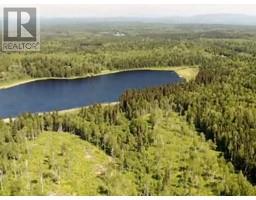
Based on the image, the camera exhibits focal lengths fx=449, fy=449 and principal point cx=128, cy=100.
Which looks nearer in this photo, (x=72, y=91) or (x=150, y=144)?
(x=150, y=144)

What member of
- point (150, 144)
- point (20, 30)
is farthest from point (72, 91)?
Result: point (150, 144)

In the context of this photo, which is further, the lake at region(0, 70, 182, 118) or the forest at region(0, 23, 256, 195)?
the lake at region(0, 70, 182, 118)

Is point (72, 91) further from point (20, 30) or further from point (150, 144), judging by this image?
point (150, 144)

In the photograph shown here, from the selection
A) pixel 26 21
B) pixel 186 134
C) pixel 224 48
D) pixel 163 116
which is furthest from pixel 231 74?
pixel 224 48

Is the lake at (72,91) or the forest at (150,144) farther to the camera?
the lake at (72,91)

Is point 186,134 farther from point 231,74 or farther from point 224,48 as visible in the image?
point 224,48
